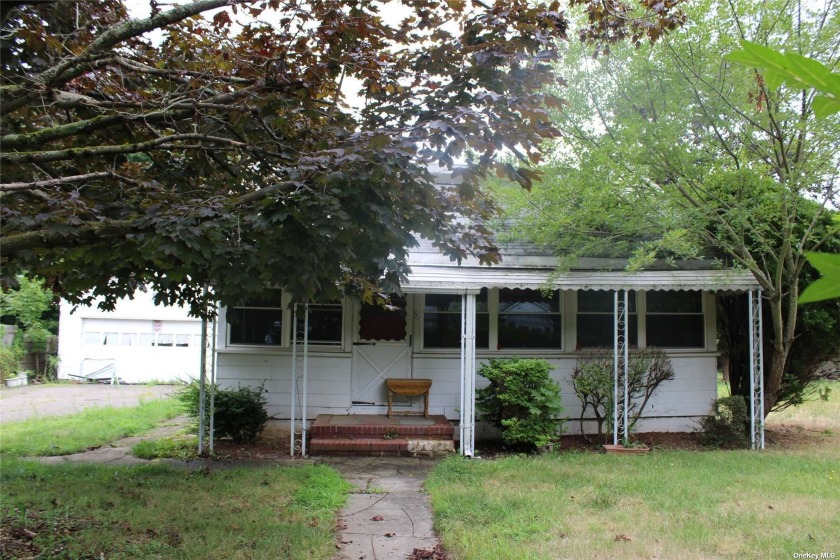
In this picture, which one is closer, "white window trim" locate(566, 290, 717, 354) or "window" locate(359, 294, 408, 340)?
"window" locate(359, 294, 408, 340)

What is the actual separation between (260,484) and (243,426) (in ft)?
9.18

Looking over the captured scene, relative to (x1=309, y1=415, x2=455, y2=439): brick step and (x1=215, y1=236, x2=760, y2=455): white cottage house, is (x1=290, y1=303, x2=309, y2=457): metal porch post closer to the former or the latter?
(x1=215, y1=236, x2=760, y2=455): white cottage house

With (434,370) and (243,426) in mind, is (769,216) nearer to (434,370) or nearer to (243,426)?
(434,370)

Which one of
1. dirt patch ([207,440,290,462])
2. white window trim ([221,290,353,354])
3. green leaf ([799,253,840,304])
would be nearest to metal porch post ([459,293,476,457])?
white window trim ([221,290,353,354])

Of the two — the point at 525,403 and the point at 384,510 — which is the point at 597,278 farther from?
the point at 384,510

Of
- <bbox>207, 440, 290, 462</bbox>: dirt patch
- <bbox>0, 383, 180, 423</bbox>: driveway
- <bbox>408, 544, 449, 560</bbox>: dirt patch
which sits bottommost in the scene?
<bbox>0, 383, 180, 423</bbox>: driveway

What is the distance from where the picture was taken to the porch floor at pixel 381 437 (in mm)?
9016

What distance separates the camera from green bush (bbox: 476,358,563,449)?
29.6 ft

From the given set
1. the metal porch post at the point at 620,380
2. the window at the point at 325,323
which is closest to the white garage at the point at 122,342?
the window at the point at 325,323

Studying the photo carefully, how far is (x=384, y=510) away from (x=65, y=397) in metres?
14.0

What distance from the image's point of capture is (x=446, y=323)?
1072cm

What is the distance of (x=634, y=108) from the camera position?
8.81 metres

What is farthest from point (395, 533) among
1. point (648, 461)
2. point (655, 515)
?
point (648, 461)

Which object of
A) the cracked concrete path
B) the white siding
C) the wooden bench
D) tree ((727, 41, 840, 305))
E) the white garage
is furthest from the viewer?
the white garage
